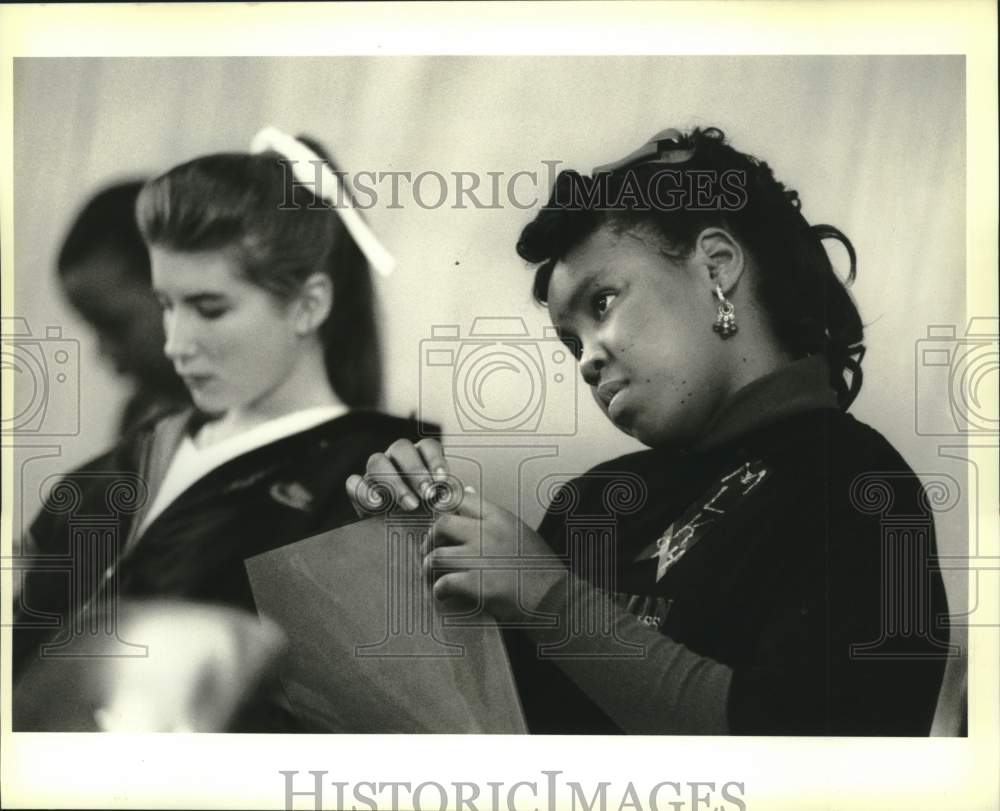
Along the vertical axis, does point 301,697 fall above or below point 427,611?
below

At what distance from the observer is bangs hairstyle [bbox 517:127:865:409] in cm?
257

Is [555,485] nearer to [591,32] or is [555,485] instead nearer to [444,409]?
[444,409]

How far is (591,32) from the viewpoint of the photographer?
261 cm

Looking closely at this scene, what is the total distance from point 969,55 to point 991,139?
18 centimetres

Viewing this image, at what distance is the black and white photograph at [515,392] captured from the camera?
256 cm

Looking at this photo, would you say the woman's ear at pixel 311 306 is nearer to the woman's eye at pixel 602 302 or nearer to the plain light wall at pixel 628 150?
the plain light wall at pixel 628 150

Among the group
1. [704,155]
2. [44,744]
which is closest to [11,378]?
[44,744]

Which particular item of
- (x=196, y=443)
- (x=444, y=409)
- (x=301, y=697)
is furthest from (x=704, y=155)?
(x=301, y=697)

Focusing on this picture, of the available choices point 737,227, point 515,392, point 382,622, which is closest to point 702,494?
point 515,392

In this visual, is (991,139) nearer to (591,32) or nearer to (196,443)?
(591,32)

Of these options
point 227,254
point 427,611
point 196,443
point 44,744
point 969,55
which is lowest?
point 44,744

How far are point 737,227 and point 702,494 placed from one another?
538 mm

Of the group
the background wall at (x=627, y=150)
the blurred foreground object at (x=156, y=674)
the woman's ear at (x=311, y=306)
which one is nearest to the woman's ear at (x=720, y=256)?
the background wall at (x=627, y=150)

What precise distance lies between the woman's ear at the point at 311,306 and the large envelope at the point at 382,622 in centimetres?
41
